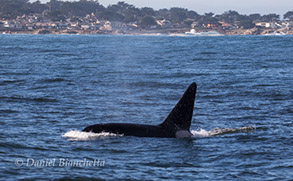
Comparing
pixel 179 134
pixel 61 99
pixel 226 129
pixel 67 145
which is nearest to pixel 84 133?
pixel 67 145

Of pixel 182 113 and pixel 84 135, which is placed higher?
pixel 182 113

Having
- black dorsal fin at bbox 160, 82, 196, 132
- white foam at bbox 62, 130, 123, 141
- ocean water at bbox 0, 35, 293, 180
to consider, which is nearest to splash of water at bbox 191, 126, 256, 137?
ocean water at bbox 0, 35, 293, 180

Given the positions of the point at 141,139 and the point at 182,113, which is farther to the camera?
the point at 182,113

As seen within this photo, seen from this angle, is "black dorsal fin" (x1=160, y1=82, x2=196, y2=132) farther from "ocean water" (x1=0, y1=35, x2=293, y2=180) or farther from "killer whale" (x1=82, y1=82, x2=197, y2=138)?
"ocean water" (x1=0, y1=35, x2=293, y2=180)

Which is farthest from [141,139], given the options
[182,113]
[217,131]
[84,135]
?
[217,131]

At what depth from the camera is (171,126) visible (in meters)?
16.5

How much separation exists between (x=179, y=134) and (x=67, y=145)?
3.62 meters

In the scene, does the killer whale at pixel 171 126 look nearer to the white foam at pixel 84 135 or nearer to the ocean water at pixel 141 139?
the white foam at pixel 84 135

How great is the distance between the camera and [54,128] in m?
18.0

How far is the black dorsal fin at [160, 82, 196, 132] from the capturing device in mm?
16422

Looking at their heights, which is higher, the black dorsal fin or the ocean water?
the black dorsal fin

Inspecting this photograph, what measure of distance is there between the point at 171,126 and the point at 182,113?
54 centimetres

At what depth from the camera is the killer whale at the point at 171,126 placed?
53.2 feet

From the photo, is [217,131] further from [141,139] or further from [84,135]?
[84,135]
